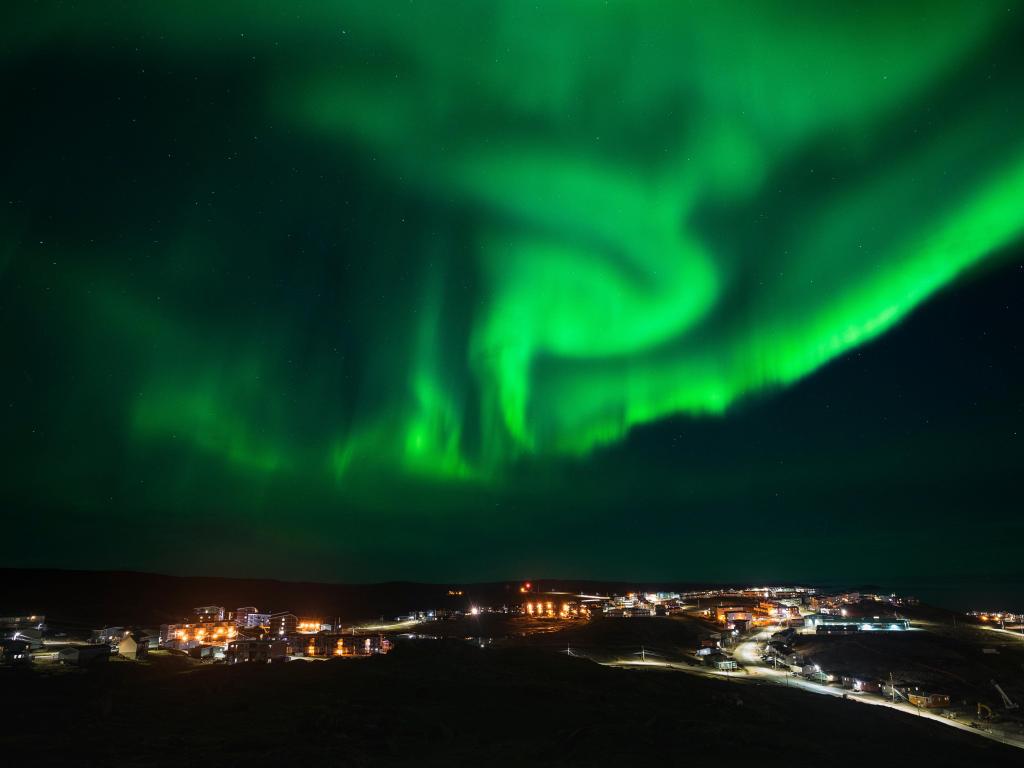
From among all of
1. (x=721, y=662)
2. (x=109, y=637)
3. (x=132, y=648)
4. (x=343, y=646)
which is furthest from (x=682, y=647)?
(x=109, y=637)

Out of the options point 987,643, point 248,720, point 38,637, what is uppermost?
point 38,637

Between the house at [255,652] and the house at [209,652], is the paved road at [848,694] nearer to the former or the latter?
the house at [255,652]

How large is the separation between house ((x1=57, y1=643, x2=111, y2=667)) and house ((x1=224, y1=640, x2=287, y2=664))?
12.4 meters

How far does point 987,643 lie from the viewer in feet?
337

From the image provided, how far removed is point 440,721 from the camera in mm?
43125

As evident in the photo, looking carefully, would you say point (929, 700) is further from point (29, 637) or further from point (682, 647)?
point (29, 637)

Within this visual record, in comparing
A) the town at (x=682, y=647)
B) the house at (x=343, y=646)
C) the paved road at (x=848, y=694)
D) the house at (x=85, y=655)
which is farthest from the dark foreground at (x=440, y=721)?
the house at (x=343, y=646)

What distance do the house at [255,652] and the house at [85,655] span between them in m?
12.4

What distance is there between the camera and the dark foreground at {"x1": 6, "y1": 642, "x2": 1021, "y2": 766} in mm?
35750

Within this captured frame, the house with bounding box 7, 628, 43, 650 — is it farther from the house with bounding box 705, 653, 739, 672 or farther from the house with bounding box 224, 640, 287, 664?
the house with bounding box 705, 653, 739, 672

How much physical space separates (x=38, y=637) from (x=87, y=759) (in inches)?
2411

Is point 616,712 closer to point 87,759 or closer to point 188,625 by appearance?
point 87,759

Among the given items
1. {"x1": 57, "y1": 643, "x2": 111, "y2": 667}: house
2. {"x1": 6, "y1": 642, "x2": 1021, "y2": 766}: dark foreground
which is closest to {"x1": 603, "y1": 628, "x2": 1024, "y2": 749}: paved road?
{"x1": 6, "y1": 642, "x2": 1021, "y2": 766}: dark foreground

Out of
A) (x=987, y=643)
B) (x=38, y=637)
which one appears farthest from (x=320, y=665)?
(x=987, y=643)
